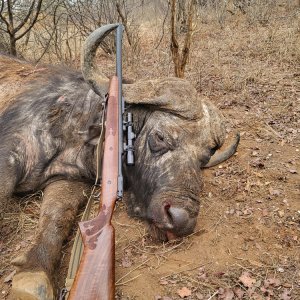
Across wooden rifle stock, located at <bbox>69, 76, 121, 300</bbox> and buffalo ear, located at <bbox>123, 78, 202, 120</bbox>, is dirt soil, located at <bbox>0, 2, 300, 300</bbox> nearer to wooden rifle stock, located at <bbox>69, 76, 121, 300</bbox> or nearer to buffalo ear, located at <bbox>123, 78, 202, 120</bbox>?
wooden rifle stock, located at <bbox>69, 76, 121, 300</bbox>

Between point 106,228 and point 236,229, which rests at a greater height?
point 106,228

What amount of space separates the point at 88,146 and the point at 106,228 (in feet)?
6.33

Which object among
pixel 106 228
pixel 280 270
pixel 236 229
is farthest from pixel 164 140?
pixel 280 270

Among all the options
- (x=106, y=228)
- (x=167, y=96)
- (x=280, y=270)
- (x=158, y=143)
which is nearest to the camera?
(x=106, y=228)

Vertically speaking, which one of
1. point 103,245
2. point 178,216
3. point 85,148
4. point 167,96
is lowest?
point 178,216

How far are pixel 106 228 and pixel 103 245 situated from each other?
16 cm

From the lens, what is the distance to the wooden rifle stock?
2.47 m

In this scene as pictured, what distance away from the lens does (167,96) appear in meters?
4.32

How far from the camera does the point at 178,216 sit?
3.57 m

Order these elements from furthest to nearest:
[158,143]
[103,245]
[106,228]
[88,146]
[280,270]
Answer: [88,146], [158,143], [280,270], [106,228], [103,245]

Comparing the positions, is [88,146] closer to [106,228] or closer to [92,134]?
[92,134]

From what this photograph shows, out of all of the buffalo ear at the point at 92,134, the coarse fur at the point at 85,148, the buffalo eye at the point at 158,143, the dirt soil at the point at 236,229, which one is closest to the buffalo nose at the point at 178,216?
the coarse fur at the point at 85,148

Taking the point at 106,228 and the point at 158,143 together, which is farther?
the point at 158,143

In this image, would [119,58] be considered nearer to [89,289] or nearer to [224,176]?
[224,176]
